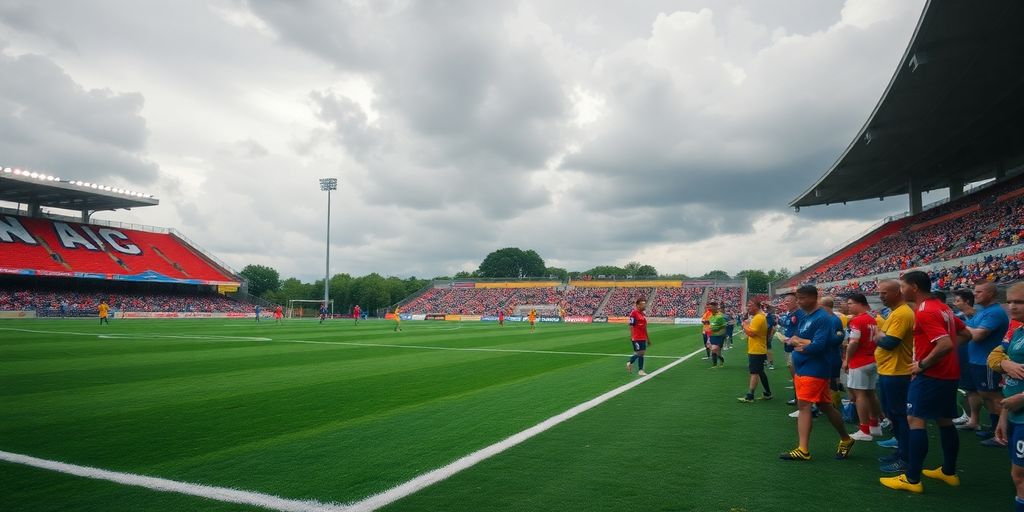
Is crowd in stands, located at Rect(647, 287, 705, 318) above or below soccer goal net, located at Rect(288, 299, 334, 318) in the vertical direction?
above

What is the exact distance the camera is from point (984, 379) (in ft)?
22.1

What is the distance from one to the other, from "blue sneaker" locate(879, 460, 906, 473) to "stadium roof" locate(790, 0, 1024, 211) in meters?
16.7

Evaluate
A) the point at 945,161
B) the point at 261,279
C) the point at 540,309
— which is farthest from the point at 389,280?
the point at 945,161

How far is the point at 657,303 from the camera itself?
61.8 m

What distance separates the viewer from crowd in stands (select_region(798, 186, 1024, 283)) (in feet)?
85.4

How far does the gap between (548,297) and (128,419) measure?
204 feet

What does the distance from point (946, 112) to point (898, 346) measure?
90.1 feet

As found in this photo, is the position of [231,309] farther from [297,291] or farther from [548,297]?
[297,291]

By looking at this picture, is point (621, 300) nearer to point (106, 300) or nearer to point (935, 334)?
point (106, 300)

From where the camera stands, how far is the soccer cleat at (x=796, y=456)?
5469 mm

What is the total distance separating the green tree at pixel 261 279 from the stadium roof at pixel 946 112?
11050 cm

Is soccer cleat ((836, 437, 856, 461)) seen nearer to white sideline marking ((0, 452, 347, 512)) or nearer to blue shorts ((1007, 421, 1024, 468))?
blue shorts ((1007, 421, 1024, 468))

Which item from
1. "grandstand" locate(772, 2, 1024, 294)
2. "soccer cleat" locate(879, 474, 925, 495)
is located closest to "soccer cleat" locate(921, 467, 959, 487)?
"soccer cleat" locate(879, 474, 925, 495)

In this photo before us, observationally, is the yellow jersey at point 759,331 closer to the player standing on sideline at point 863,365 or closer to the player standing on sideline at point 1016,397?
the player standing on sideline at point 863,365
